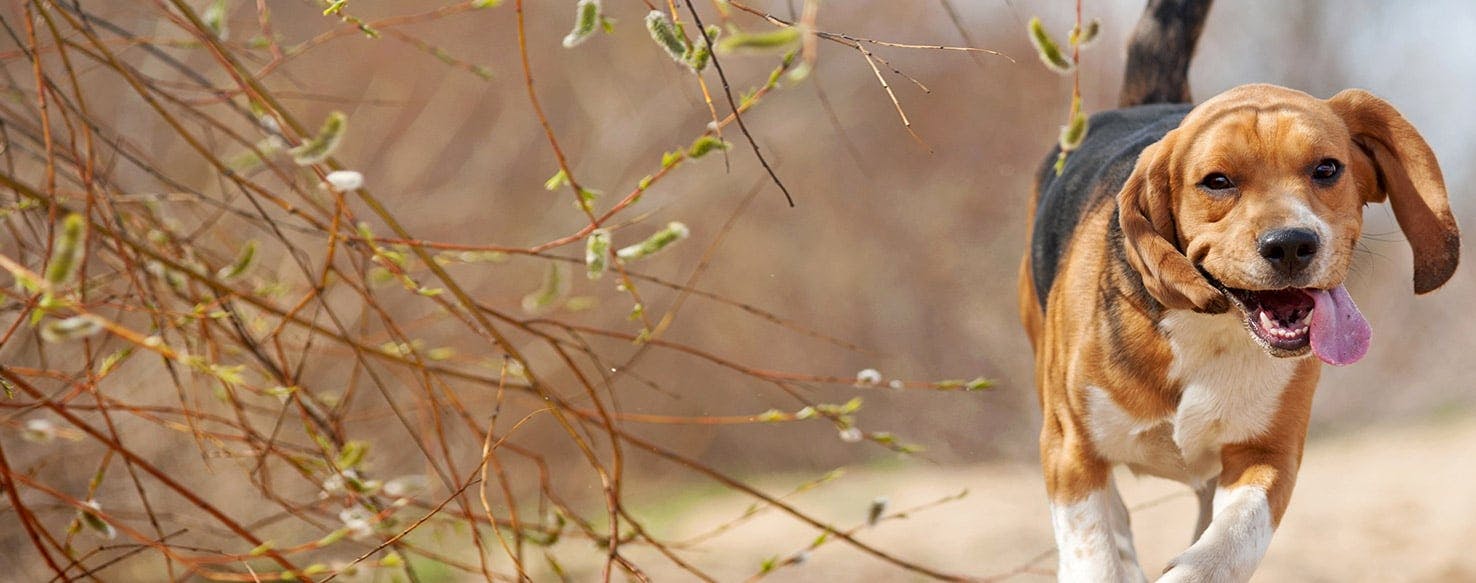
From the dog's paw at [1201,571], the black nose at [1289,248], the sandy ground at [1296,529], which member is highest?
the black nose at [1289,248]

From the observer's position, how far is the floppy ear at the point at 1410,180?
2.53 metres

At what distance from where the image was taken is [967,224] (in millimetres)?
12773

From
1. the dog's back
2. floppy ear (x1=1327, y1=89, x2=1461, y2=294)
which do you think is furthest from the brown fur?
the dog's back

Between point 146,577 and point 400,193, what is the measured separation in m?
3.94

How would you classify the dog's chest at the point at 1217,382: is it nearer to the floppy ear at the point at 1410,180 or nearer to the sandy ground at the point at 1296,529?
the floppy ear at the point at 1410,180

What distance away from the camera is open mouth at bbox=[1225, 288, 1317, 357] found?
8.20 ft

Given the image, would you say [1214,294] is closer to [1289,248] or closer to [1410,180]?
[1289,248]

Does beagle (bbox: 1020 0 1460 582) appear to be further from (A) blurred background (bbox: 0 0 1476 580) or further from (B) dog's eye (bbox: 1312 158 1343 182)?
(A) blurred background (bbox: 0 0 1476 580)

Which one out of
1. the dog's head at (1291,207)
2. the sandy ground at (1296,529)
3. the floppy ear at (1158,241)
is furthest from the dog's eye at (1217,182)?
the sandy ground at (1296,529)

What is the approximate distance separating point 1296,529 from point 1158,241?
3344 mm

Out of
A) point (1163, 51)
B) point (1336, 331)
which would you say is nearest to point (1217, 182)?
point (1336, 331)

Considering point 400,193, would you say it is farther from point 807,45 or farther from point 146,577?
point 807,45

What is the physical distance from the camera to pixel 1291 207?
242cm

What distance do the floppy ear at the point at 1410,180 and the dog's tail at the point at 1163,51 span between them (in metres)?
1.47
